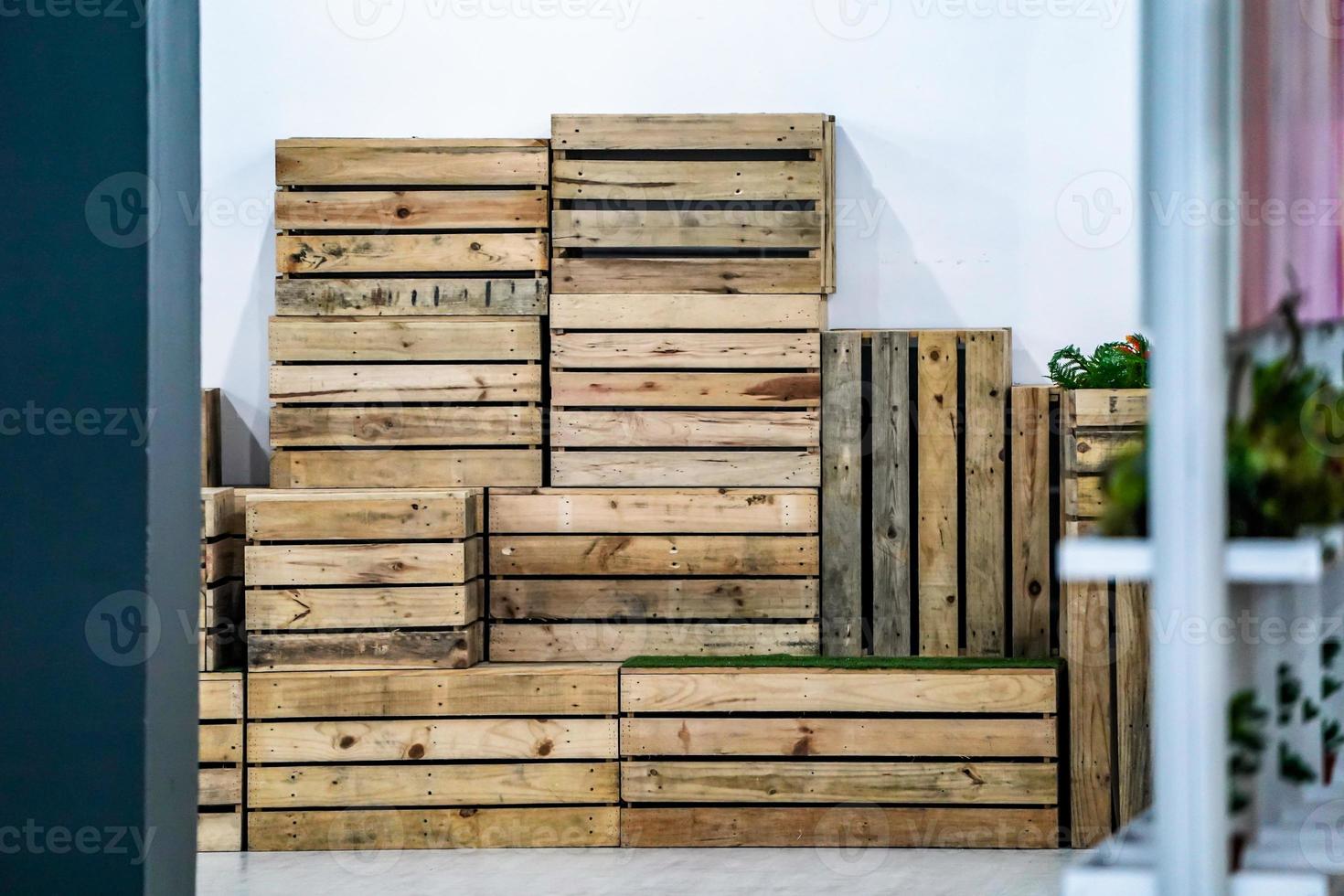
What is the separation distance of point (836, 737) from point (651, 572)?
0.88 metres

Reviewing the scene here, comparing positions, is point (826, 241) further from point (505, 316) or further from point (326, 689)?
point (326, 689)

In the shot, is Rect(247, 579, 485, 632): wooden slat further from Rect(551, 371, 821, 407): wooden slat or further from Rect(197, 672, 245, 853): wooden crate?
Rect(551, 371, 821, 407): wooden slat

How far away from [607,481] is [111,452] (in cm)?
239

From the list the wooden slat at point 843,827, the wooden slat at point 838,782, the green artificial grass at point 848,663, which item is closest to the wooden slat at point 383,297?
the green artificial grass at point 848,663

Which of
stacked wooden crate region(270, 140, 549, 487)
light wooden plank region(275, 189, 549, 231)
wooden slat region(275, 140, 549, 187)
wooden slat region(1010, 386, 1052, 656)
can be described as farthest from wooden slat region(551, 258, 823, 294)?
wooden slat region(1010, 386, 1052, 656)

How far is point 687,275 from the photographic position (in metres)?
4.73

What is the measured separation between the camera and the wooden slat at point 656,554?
471 cm

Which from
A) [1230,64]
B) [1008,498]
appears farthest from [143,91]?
[1008,498]

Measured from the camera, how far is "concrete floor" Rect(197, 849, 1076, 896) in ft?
13.2

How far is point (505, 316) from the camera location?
475 cm

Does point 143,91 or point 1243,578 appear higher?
point 143,91

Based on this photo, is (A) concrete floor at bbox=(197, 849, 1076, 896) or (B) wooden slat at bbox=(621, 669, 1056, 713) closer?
(A) concrete floor at bbox=(197, 849, 1076, 896)

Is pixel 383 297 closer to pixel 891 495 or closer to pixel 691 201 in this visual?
pixel 691 201

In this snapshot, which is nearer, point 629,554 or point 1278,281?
point 1278,281
